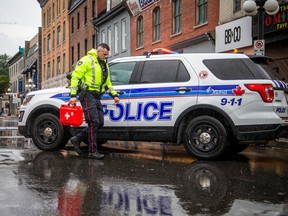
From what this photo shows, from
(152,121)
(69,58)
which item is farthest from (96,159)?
(69,58)

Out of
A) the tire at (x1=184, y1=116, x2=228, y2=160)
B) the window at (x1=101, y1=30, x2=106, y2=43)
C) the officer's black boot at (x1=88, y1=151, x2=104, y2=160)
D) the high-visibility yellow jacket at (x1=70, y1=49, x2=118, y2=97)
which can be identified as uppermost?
the window at (x1=101, y1=30, x2=106, y2=43)

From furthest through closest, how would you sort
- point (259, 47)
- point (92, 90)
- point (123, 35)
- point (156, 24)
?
1. point (123, 35)
2. point (156, 24)
3. point (259, 47)
4. point (92, 90)

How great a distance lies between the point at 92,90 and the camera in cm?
735

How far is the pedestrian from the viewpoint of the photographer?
726cm

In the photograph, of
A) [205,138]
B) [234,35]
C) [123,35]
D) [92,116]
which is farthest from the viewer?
[123,35]

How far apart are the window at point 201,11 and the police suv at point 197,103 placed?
11.6m

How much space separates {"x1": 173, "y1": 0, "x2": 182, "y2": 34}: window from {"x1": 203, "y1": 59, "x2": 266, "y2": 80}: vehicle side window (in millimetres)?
14114

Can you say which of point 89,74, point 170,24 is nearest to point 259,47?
point 89,74

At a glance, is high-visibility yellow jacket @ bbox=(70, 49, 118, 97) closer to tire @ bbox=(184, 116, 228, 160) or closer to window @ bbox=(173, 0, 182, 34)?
tire @ bbox=(184, 116, 228, 160)

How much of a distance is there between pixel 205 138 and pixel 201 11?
1297 cm

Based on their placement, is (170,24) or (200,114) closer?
(200,114)

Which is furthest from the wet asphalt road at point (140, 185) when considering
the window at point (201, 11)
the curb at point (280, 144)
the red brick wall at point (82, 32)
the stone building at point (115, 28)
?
the red brick wall at point (82, 32)

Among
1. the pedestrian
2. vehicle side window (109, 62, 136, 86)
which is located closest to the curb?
vehicle side window (109, 62, 136, 86)

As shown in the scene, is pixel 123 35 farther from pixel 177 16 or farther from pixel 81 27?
pixel 81 27
